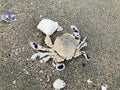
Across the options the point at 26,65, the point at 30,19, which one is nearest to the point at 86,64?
the point at 26,65

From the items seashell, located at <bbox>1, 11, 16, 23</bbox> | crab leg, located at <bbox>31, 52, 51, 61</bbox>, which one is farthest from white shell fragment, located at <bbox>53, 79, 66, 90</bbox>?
seashell, located at <bbox>1, 11, 16, 23</bbox>

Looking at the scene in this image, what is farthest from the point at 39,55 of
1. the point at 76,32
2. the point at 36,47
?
the point at 76,32

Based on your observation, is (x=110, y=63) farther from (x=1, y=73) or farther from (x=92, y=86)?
(x=1, y=73)

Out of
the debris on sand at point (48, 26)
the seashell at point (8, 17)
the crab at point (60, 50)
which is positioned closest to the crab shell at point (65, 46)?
the crab at point (60, 50)

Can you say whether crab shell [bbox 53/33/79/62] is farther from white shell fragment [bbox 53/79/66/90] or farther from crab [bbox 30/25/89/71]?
white shell fragment [bbox 53/79/66/90]

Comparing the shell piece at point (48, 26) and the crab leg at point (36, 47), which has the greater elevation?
the shell piece at point (48, 26)

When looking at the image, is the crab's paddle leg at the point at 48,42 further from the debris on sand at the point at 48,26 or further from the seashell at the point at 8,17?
the seashell at the point at 8,17

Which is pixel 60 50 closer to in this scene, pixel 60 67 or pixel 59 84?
pixel 60 67
